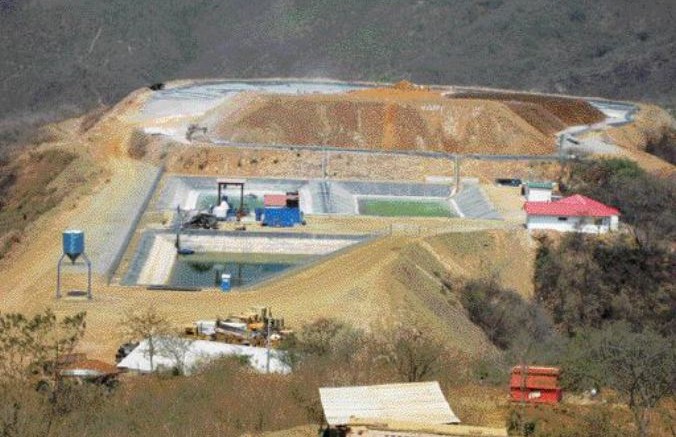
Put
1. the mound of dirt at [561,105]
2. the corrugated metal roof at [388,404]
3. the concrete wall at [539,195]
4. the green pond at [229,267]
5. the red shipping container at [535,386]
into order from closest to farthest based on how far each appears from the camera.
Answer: the corrugated metal roof at [388,404], the red shipping container at [535,386], the green pond at [229,267], the concrete wall at [539,195], the mound of dirt at [561,105]

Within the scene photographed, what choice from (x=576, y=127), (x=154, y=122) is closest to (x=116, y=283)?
(x=154, y=122)

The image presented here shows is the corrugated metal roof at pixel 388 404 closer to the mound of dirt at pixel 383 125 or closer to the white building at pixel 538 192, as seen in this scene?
the white building at pixel 538 192

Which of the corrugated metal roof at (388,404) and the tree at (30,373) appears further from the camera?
the tree at (30,373)

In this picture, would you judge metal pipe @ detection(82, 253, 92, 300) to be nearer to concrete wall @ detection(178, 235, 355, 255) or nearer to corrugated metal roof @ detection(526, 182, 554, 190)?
concrete wall @ detection(178, 235, 355, 255)

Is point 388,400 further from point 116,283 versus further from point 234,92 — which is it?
point 234,92

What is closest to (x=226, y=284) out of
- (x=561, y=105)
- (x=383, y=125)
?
(x=383, y=125)

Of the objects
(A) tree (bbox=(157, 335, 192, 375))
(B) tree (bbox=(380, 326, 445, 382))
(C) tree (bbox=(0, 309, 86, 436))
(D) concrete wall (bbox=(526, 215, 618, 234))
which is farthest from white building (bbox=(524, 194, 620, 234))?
(B) tree (bbox=(380, 326, 445, 382))

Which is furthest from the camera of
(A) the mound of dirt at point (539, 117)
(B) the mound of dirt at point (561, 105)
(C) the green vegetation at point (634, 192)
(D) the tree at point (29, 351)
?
(B) the mound of dirt at point (561, 105)

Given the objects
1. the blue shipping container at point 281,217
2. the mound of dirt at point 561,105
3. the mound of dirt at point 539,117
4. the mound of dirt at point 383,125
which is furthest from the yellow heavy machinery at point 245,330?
the mound of dirt at point 561,105
